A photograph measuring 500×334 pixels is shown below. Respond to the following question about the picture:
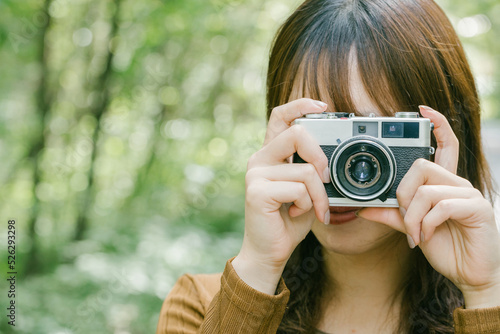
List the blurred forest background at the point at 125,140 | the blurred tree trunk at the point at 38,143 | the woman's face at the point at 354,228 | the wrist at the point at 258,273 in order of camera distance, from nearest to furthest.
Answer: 1. the wrist at the point at 258,273
2. the woman's face at the point at 354,228
3. the blurred forest background at the point at 125,140
4. the blurred tree trunk at the point at 38,143

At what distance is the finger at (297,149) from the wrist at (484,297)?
42 centimetres

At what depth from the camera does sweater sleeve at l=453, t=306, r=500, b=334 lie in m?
1.04

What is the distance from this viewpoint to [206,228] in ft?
12.5

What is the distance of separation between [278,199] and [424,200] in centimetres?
34

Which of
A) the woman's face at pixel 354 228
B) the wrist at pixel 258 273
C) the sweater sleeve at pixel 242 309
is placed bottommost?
the sweater sleeve at pixel 242 309

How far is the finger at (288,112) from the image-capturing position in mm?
1187

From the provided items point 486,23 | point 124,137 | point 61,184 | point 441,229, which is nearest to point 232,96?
point 124,137

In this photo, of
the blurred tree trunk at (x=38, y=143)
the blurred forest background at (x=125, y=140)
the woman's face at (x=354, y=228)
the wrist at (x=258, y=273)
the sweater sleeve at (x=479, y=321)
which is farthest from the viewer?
the blurred tree trunk at (x=38, y=143)

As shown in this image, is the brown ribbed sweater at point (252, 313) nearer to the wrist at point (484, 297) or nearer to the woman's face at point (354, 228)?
the wrist at point (484, 297)

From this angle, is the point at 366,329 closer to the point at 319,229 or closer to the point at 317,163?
the point at 319,229

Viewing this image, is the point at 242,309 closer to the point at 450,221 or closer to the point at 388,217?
the point at 388,217

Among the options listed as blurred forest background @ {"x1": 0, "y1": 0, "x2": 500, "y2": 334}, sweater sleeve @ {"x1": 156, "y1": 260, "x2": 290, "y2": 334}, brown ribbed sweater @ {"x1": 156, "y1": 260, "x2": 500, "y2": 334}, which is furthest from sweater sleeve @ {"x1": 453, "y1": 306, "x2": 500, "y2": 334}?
blurred forest background @ {"x1": 0, "y1": 0, "x2": 500, "y2": 334}

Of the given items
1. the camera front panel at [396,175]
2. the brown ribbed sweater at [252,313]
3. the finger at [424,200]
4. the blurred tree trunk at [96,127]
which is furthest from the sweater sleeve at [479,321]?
the blurred tree trunk at [96,127]

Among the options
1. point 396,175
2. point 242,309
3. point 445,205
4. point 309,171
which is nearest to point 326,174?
point 309,171
